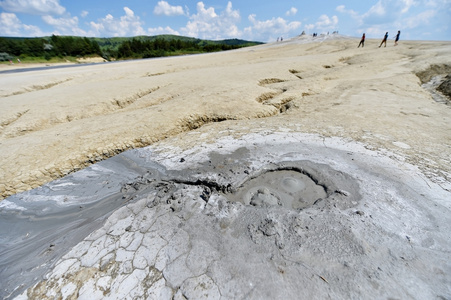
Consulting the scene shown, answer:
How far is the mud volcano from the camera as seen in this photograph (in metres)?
Answer: 1.76

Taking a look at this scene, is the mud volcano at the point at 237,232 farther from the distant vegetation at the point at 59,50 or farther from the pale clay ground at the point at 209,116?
the distant vegetation at the point at 59,50

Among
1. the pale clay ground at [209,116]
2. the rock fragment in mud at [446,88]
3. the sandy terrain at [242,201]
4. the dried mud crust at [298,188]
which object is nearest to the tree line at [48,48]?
the pale clay ground at [209,116]

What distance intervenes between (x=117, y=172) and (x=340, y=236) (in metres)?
3.67

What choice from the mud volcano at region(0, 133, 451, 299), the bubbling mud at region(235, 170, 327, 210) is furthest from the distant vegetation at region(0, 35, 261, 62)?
the bubbling mud at region(235, 170, 327, 210)

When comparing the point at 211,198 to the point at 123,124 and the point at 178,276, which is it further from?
the point at 123,124

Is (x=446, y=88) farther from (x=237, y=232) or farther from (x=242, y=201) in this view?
(x=237, y=232)

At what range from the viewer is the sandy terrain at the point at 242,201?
5.93 feet

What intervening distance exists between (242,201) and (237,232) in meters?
0.55

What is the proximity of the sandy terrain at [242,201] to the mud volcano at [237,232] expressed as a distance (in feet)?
0.04

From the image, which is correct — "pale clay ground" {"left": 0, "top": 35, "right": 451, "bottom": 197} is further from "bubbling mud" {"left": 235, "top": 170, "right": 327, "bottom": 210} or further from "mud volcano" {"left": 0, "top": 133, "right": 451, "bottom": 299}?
"bubbling mud" {"left": 235, "top": 170, "right": 327, "bottom": 210}

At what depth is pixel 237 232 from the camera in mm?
2229

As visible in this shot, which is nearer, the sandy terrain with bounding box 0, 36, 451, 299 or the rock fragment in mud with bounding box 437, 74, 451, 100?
the sandy terrain with bounding box 0, 36, 451, 299

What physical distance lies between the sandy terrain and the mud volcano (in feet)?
0.04

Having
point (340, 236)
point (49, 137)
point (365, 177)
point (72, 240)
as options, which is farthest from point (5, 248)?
point (365, 177)
